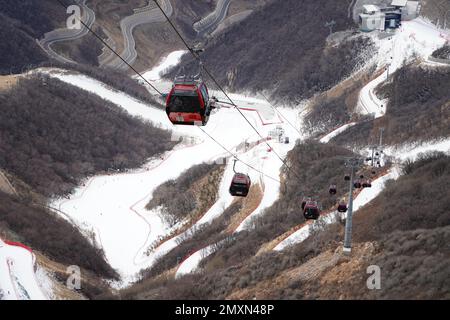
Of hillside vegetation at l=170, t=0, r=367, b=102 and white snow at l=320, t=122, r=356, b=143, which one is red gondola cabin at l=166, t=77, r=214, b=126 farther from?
hillside vegetation at l=170, t=0, r=367, b=102

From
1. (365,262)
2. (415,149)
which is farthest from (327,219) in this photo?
(415,149)

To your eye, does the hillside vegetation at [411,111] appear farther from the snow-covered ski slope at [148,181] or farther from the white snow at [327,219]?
the white snow at [327,219]

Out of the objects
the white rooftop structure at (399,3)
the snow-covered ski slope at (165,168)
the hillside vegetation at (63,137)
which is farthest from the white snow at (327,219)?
the white rooftop structure at (399,3)

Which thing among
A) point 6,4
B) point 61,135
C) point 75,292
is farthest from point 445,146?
point 6,4

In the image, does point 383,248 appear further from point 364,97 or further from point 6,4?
point 6,4

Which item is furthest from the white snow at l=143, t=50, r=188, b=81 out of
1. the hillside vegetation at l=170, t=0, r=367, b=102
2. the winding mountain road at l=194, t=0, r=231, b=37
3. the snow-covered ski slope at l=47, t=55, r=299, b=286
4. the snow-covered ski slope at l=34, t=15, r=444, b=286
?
the snow-covered ski slope at l=47, t=55, r=299, b=286
